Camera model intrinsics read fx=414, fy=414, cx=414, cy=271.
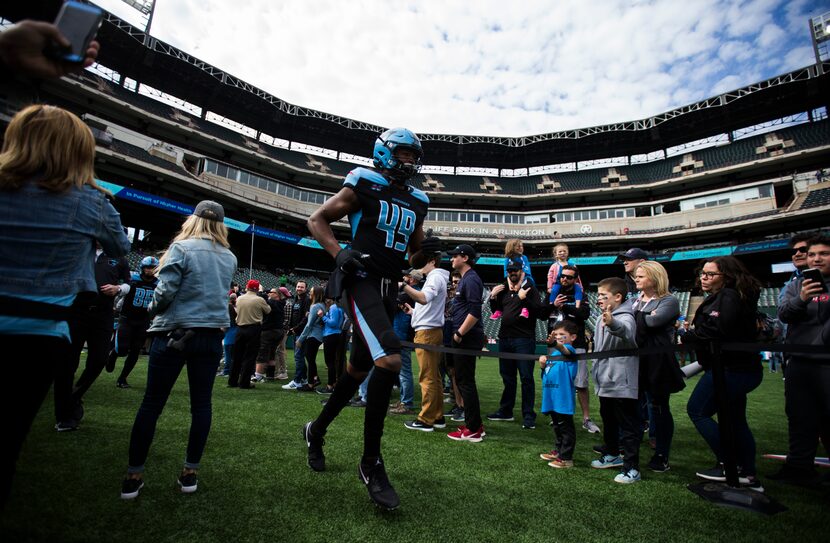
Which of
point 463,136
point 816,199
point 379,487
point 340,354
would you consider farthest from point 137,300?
point 816,199

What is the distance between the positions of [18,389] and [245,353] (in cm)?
601

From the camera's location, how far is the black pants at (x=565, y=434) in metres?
3.60

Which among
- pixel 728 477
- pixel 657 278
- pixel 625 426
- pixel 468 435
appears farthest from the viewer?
pixel 468 435

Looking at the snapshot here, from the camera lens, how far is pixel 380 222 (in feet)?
9.66

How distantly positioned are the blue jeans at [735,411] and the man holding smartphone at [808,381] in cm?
51

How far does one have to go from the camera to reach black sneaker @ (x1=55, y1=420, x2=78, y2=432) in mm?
3598

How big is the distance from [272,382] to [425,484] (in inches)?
240

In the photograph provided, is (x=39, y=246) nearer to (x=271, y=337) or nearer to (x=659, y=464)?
(x=659, y=464)

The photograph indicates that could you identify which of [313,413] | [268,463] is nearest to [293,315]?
[313,413]

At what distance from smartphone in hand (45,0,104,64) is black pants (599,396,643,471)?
384 centimetres

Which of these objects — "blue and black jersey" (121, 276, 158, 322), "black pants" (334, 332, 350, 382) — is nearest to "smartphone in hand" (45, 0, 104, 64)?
"blue and black jersey" (121, 276, 158, 322)

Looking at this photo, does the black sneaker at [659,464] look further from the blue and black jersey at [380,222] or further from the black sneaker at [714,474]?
the blue and black jersey at [380,222]

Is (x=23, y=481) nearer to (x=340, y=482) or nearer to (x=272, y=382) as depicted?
(x=340, y=482)

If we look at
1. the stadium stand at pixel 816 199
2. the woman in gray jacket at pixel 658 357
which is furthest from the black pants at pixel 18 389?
the stadium stand at pixel 816 199
